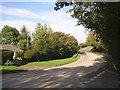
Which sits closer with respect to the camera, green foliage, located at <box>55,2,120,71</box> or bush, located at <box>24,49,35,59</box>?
green foliage, located at <box>55,2,120,71</box>

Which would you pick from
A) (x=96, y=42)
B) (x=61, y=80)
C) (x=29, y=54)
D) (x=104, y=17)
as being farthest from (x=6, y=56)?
(x=104, y=17)

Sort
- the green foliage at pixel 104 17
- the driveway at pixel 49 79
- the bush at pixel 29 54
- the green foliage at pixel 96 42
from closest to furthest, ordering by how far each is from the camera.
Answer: the green foliage at pixel 104 17, the driveway at pixel 49 79, the green foliage at pixel 96 42, the bush at pixel 29 54

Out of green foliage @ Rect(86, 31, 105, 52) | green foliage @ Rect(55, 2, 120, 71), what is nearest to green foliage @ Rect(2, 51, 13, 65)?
green foliage @ Rect(86, 31, 105, 52)

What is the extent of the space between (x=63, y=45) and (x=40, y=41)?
36.1ft

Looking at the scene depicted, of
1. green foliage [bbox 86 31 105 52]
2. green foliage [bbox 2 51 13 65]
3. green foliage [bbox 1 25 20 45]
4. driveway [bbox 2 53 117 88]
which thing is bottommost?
driveway [bbox 2 53 117 88]

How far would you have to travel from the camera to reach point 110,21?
61.3 feet

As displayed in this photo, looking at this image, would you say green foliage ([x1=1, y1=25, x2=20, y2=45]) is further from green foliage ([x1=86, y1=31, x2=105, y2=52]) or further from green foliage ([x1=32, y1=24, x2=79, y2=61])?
green foliage ([x1=32, y1=24, x2=79, y2=61])

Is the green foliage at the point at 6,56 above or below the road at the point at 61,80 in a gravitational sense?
above

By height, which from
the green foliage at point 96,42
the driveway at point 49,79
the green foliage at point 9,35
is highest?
the green foliage at point 9,35

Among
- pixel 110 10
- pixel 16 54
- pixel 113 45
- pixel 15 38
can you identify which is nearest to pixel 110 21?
pixel 110 10

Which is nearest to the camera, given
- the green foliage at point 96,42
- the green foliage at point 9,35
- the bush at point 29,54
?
the green foliage at point 96,42

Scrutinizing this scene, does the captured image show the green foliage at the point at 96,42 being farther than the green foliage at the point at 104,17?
Yes

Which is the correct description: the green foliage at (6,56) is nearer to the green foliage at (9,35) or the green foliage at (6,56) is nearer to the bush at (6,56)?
the bush at (6,56)

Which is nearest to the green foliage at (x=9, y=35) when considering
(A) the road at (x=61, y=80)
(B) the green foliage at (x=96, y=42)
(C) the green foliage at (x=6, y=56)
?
(B) the green foliage at (x=96, y=42)
